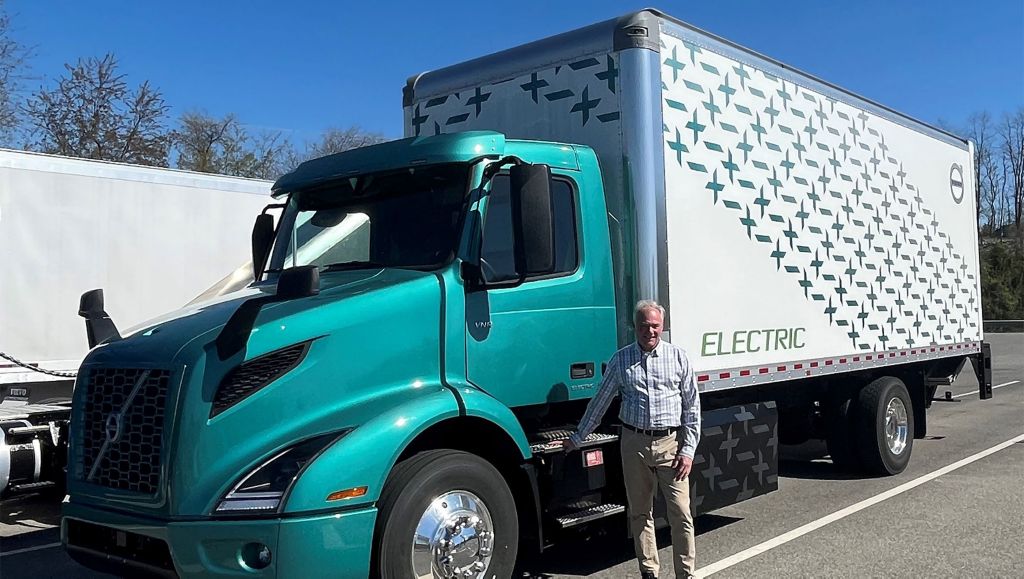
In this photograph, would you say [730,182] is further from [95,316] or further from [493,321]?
[95,316]

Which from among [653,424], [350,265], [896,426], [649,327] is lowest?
[896,426]

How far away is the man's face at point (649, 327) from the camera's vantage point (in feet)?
16.7

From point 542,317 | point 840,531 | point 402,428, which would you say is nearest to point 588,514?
point 542,317

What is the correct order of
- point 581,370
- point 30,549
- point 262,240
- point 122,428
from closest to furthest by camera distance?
point 122,428 < point 581,370 < point 262,240 < point 30,549

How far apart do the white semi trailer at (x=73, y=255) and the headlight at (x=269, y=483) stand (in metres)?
4.27

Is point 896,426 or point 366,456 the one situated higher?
point 366,456

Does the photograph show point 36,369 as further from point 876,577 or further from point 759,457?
point 876,577

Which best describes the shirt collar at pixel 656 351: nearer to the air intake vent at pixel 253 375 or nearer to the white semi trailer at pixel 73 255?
the air intake vent at pixel 253 375

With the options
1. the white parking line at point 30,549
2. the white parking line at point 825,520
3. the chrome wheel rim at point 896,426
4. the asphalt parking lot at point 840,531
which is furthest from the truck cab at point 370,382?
the chrome wheel rim at point 896,426

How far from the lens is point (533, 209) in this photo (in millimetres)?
4766

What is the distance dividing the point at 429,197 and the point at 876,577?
3683mm

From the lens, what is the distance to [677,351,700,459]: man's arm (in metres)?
5.11

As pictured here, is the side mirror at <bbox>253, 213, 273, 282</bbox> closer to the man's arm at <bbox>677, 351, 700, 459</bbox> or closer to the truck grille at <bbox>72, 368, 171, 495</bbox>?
the truck grille at <bbox>72, 368, 171, 495</bbox>

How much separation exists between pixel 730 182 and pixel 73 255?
21.4 feet
